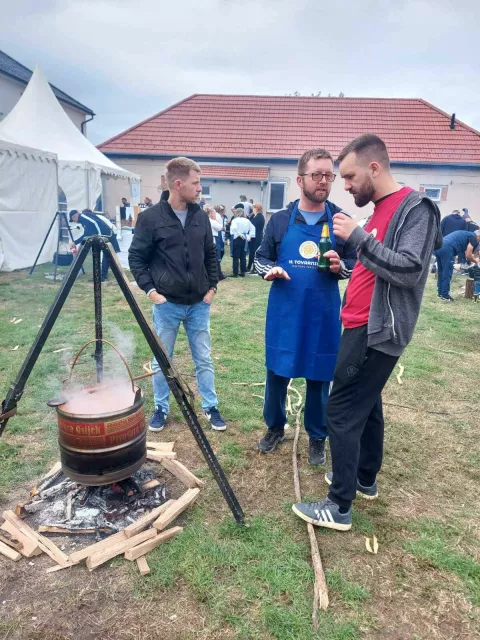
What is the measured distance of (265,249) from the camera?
3.21 metres

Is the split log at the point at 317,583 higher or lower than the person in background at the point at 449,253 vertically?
lower

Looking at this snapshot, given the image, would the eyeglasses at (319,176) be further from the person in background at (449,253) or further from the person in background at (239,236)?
the person in background at (239,236)

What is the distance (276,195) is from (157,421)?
762 inches

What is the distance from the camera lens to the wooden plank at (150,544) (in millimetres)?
2412

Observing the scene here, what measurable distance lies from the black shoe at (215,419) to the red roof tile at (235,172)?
18.4 metres

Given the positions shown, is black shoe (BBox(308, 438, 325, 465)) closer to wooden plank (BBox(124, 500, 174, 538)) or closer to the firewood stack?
the firewood stack

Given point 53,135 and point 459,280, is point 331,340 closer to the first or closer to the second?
point 459,280

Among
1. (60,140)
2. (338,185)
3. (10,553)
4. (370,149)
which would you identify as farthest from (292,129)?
(10,553)

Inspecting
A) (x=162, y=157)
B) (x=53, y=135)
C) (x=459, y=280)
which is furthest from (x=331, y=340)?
(x=162, y=157)

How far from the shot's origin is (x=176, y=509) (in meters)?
2.71

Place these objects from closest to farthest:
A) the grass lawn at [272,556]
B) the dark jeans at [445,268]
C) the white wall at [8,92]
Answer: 1. the grass lawn at [272,556]
2. the dark jeans at [445,268]
3. the white wall at [8,92]

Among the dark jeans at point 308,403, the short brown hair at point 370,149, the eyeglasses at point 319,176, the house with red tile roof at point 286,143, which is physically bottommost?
the dark jeans at point 308,403

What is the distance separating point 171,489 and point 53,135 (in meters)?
13.4

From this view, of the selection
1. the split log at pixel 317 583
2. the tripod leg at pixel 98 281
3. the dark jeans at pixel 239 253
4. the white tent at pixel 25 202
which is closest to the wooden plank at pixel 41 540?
the tripod leg at pixel 98 281
